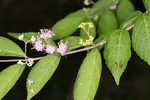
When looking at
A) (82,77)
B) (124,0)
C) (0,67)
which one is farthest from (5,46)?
(0,67)

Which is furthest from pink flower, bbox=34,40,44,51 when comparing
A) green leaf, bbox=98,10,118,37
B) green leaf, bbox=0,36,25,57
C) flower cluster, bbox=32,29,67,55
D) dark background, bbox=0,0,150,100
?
dark background, bbox=0,0,150,100

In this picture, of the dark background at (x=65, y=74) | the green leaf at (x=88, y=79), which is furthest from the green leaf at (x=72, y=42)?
the dark background at (x=65, y=74)

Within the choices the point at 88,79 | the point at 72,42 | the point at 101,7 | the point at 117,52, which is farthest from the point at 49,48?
the point at 101,7

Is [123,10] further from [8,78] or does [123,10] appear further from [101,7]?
[8,78]

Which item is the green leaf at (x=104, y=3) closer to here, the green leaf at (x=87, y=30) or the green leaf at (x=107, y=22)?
the green leaf at (x=107, y=22)

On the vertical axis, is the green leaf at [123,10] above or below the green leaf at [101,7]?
below
